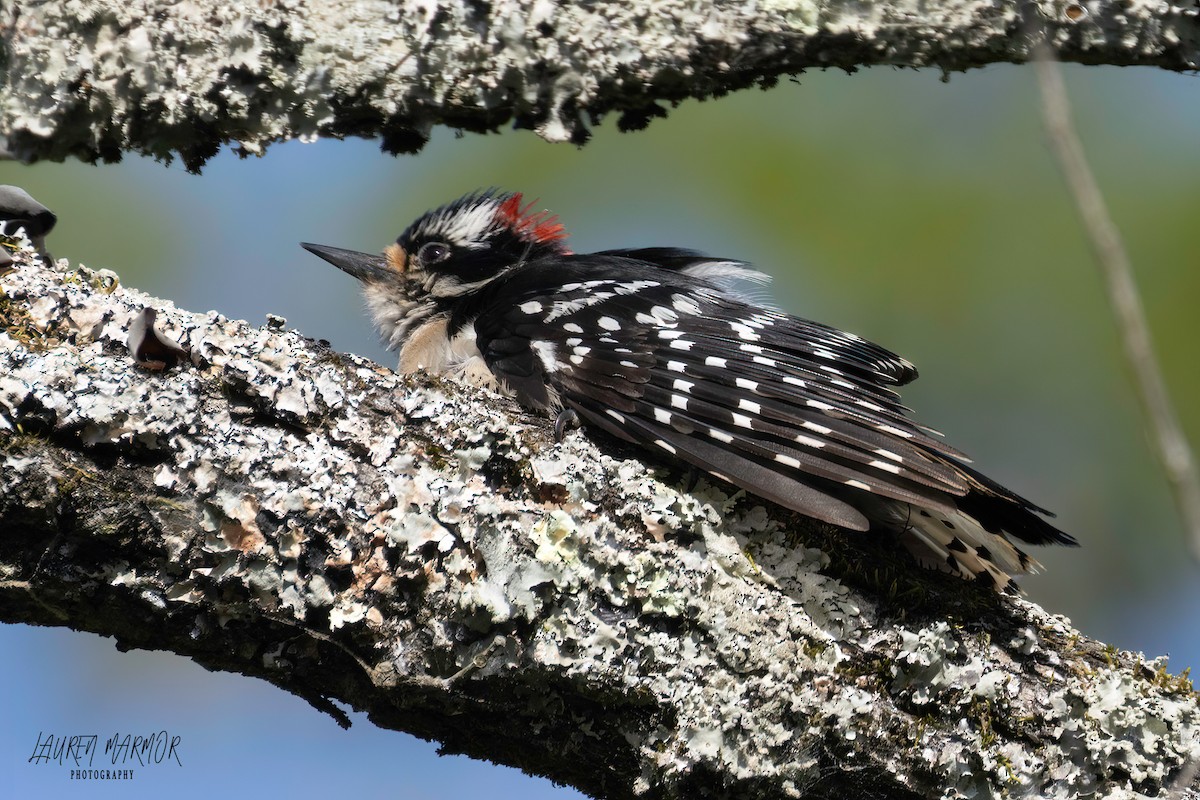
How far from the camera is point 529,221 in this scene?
417 centimetres

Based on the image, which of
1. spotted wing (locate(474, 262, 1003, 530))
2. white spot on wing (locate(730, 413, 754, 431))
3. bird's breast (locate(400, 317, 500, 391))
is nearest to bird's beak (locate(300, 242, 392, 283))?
bird's breast (locate(400, 317, 500, 391))

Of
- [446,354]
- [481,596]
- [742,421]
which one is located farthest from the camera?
[446,354]

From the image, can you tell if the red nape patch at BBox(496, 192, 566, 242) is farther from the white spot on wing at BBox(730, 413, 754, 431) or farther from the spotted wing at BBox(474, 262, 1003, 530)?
the white spot on wing at BBox(730, 413, 754, 431)

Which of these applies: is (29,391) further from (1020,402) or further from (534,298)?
(1020,402)

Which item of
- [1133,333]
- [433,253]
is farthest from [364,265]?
[1133,333]

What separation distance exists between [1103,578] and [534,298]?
349 cm

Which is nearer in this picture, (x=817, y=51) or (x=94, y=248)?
(x=817, y=51)

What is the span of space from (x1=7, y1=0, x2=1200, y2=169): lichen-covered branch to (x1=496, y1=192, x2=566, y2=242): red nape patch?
163cm

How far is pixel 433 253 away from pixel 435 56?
1.73m

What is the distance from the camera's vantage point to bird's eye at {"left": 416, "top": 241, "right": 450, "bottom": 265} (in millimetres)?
4039

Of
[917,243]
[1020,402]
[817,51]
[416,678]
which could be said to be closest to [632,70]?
[817,51]

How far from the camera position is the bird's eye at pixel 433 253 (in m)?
4.04

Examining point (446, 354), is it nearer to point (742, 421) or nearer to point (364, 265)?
point (364, 265)

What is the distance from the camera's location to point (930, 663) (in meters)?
2.41
